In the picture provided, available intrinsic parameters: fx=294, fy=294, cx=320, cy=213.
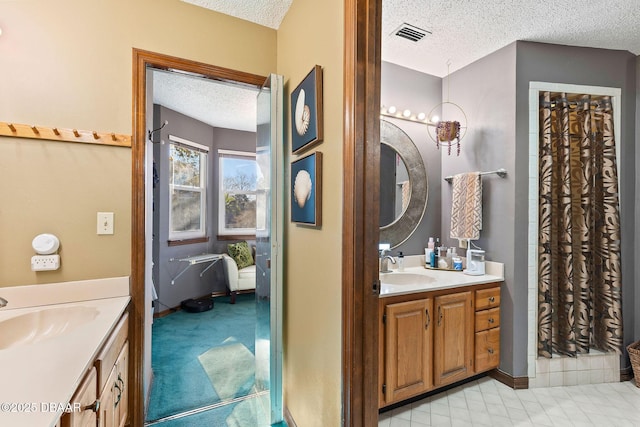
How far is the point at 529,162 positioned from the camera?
2.21 m

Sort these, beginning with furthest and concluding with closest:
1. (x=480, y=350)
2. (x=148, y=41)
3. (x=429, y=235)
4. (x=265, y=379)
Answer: (x=429, y=235) < (x=480, y=350) < (x=265, y=379) < (x=148, y=41)

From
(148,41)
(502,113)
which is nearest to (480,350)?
(502,113)

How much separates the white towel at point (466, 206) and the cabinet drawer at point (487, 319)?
1.86 ft

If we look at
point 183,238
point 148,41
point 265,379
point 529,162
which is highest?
point 148,41

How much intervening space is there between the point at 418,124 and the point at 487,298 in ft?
5.19

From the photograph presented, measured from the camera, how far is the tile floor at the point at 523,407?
71.7 inches

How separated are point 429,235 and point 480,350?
3.30ft

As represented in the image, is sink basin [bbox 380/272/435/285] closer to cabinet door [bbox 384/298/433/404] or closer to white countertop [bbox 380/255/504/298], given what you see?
white countertop [bbox 380/255/504/298]

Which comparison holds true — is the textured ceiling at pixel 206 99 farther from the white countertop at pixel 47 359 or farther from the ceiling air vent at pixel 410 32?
the white countertop at pixel 47 359

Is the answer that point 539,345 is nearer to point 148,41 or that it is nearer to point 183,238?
point 148,41

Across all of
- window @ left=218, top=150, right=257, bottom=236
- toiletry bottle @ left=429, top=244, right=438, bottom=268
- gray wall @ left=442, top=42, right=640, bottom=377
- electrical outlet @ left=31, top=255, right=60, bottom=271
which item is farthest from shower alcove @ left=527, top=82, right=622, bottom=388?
window @ left=218, top=150, right=257, bottom=236

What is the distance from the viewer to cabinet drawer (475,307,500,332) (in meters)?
2.16

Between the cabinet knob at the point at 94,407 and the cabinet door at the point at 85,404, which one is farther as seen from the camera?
the cabinet knob at the point at 94,407

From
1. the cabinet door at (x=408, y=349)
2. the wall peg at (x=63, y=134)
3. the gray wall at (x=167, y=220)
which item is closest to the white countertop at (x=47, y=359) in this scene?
the wall peg at (x=63, y=134)
